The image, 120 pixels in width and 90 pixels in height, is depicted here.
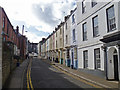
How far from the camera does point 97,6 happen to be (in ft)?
48.4

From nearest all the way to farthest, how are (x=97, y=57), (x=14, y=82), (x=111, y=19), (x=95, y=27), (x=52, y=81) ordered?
(x=14, y=82) → (x=52, y=81) → (x=111, y=19) → (x=97, y=57) → (x=95, y=27)

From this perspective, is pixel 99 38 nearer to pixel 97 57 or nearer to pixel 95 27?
pixel 95 27

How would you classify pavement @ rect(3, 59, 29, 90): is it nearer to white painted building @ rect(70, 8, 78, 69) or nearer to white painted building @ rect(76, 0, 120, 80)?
white painted building @ rect(76, 0, 120, 80)

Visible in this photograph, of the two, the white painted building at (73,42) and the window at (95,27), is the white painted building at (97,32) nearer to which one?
the window at (95,27)

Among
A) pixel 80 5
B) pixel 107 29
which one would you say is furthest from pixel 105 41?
pixel 80 5

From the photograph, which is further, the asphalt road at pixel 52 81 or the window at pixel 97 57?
the window at pixel 97 57

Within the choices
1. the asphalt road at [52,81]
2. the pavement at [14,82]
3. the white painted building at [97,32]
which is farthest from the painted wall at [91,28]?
the pavement at [14,82]

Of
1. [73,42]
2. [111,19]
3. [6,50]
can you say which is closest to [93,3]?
[111,19]

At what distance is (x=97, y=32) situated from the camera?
15.0 meters

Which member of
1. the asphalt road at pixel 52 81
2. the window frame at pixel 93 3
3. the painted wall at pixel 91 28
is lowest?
the asphalt road at pixel 52 81

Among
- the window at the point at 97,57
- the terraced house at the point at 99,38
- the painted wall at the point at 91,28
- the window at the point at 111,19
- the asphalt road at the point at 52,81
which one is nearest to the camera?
the asphalt road at the point at 52,81

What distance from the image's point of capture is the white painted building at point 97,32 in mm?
12258

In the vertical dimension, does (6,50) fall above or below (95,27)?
below

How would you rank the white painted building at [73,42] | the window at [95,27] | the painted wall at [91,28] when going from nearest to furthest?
1. the painted wall at [91,28]
2. the window at [95,27]
3. the white painted building at [73,42]
